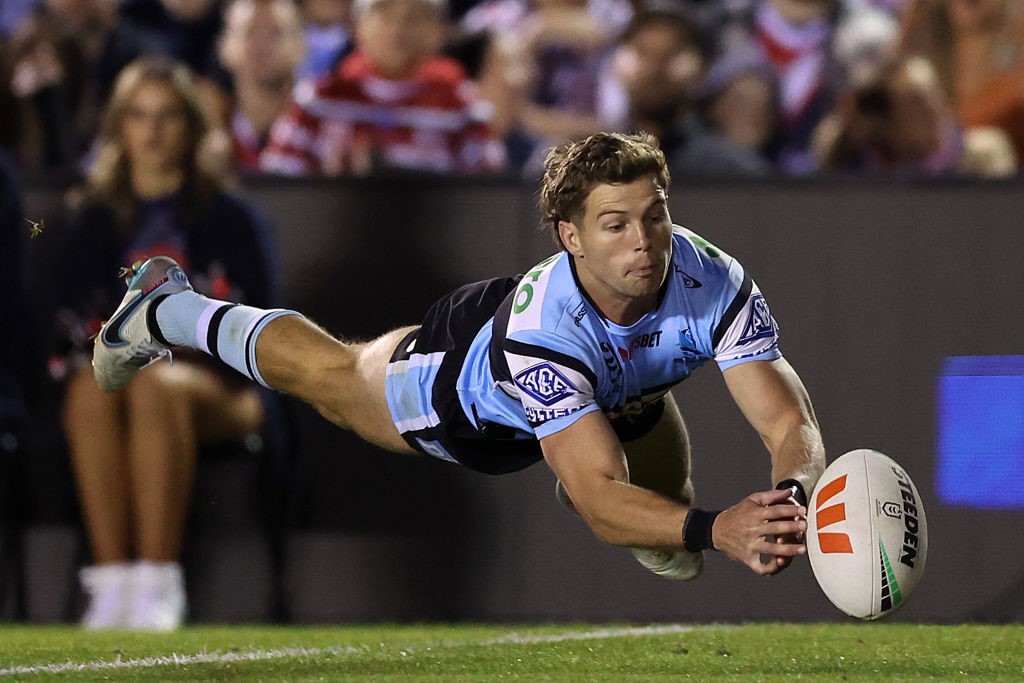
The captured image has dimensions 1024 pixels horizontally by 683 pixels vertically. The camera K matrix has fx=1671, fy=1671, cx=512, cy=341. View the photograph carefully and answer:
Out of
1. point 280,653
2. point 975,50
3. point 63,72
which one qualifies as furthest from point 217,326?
point 975,50

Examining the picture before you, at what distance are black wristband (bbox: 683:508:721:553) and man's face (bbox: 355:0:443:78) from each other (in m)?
5.30

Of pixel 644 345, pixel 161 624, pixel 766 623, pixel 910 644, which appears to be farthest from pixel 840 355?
pixel 161 624

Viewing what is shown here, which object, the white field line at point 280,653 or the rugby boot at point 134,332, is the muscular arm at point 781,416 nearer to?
the white field line at point 280,653

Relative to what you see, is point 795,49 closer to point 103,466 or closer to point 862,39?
point 862,39

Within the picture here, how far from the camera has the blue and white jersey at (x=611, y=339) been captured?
18.2 feet

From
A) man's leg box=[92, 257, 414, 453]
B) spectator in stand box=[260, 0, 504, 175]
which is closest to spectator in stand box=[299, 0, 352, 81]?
spectator in stand box=[260, 0, 504, 175]

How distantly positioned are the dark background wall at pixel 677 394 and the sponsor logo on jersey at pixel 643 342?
276 cm

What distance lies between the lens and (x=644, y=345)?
5.89m

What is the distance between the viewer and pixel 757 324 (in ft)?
19.2

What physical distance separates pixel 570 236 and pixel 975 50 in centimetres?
506

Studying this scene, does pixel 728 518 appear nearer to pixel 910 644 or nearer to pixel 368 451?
pixel 910 644

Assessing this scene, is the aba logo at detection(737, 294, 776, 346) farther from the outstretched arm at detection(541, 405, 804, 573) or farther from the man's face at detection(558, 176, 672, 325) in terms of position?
the outstretched arm at detection(541, 405, 804, 573)

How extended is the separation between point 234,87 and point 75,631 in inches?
148

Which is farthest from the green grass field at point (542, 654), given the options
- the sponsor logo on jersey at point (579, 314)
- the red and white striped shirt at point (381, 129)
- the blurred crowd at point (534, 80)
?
the red and white striped shirt at point (381, 129)
